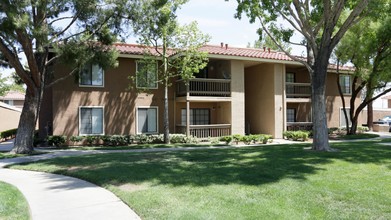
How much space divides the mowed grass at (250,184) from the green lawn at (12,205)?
6.19ft

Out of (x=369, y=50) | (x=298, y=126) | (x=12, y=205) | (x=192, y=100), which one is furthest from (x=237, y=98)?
(x=12, y=205)

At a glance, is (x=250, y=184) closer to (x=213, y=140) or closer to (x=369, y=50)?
(x=213, y=140)

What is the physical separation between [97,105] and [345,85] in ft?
69.9

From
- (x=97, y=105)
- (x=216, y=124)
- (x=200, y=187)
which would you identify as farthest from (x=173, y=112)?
(x=200, y=187)

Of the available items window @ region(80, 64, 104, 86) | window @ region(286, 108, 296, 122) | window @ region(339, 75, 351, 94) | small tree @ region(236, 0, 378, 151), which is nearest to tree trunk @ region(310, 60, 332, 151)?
small tree @ region(236, 0, 378, 151)

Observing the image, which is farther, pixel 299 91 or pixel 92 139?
pixel 299 91

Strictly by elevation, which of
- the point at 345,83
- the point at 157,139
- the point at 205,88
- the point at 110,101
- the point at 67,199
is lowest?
the point at 67,199

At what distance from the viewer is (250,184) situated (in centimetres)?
834

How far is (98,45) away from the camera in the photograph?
18.6 meters

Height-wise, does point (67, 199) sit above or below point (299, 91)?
below

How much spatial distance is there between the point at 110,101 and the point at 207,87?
6.74 metres

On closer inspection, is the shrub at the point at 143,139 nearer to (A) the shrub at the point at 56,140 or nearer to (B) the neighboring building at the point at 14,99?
A: (A) the shrub at the point at 56,140

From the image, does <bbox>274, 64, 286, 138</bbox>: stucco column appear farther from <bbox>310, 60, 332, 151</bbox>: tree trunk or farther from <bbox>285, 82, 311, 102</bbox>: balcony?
<bbox>310, 60, 332, 151</bbox>: tree trunk

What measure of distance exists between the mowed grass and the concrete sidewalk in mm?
323
